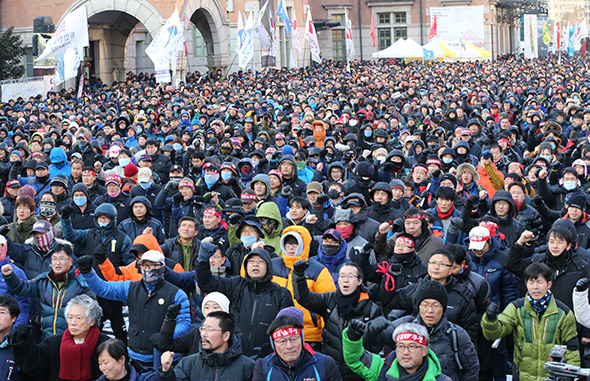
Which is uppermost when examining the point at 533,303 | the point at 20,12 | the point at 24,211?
the point at 20,12

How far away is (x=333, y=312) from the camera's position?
5957mm

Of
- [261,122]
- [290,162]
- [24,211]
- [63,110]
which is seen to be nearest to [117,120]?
[261,122]

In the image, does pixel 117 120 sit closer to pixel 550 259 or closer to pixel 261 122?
pixel 261 122

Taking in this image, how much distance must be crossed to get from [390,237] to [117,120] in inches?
418

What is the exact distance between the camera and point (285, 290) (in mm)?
6102

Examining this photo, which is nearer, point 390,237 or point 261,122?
point 390,237

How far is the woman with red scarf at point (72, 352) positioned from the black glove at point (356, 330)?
5.81 ft

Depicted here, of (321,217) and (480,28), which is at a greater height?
(480,28)

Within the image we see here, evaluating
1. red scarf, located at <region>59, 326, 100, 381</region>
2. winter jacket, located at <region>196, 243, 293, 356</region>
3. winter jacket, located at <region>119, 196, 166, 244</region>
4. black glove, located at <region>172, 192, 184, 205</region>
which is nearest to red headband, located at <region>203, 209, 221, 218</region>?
winter jacket, located at <region>119, 196, 166, 244</region>

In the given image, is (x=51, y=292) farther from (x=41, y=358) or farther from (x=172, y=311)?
(x=172, y=311)

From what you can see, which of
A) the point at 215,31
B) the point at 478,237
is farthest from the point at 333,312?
the point at 215,31

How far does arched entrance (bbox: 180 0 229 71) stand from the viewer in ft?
118

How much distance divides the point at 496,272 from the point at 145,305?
9.72 ft

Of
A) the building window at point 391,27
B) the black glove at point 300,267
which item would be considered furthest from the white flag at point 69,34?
the building window at point 391,27
